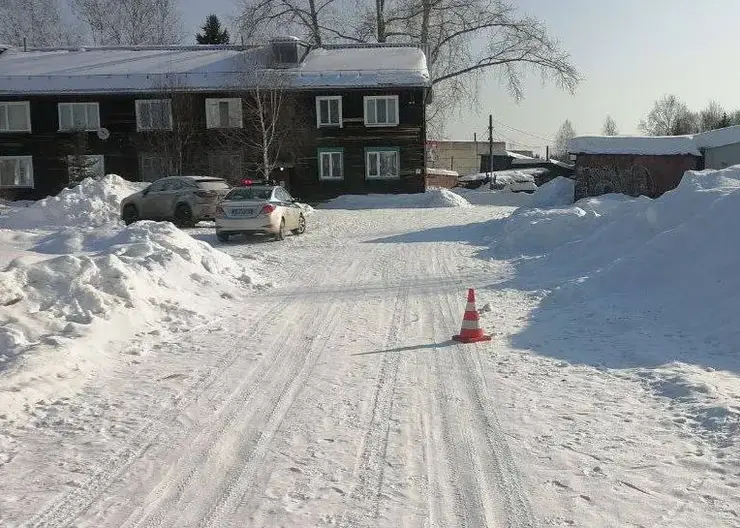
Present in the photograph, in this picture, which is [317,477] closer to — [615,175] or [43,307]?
[43,307]

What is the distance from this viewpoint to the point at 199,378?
21.4ft

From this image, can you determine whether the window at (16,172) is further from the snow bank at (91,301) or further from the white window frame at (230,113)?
the snow bank at (91,301)

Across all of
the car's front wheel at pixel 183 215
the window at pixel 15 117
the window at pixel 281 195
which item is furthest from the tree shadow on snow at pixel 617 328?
the window at pixel 15 117

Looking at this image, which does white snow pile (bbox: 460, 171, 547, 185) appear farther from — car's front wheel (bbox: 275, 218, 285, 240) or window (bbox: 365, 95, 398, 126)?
car's front wheel (bbox: 275, 218, 285, 240)

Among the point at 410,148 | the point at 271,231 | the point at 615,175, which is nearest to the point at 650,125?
the point at 410,148

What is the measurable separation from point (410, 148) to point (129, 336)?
29402mm

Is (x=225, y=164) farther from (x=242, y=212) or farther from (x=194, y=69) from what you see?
(x=242, y=212)

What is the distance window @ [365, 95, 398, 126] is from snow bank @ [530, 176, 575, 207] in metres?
8.80

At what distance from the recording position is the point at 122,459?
459 centimetres

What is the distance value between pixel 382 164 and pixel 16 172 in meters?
18.9

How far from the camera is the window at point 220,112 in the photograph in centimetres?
3556

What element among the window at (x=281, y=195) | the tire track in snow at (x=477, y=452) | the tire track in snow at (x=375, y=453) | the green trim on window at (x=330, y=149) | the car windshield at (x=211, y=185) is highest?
the green trim on window at (x=330, y=149)

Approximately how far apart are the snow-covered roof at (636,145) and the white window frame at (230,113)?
16775mm

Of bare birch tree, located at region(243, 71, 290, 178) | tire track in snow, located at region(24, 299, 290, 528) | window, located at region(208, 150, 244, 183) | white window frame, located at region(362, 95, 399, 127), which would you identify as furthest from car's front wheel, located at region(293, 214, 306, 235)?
white window frame, located at region(362, 95, 399, 127)
